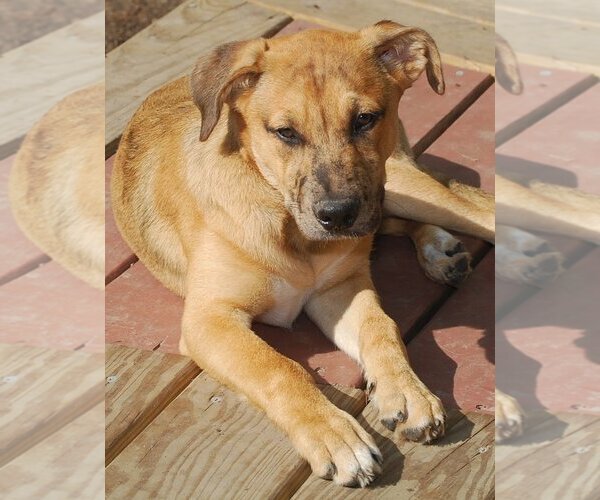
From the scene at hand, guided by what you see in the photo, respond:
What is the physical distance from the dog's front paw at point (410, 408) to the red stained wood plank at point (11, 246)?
1.35 metres

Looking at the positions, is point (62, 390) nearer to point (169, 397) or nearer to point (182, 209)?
point (169, 397)

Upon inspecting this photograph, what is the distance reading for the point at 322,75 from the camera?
4211 millimetres

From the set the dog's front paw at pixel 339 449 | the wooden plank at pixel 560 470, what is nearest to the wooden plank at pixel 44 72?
the dog's front paw at pixel 339 449

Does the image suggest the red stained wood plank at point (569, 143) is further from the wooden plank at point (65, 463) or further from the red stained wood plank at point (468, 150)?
the wooden plank at point (65, 463)

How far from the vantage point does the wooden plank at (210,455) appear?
12.6 feet

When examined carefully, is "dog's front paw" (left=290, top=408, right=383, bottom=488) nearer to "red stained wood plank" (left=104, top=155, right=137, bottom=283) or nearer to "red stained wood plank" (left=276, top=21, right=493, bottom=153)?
→ "red stained wood plank" (left=104, top=155, right=137, bottom=283)

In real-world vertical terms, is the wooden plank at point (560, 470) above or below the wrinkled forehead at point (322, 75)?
below

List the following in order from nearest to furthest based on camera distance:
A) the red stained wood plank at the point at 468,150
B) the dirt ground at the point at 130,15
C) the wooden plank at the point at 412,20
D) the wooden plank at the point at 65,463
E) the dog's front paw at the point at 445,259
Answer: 1. the wooden plank at the point at 65,463
2. the dog's front paw at the point at 445,259
3. the red stained wood plank at the point at 468,150
4. the wooden plank at the point at 412,20
5. the dirt ground at the point at 130,15

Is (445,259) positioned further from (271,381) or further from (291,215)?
(271,381)

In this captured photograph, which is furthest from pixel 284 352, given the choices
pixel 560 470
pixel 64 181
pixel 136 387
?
pixel 64 181

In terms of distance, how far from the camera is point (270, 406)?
406cm

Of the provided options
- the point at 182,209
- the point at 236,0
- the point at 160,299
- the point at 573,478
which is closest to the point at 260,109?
the point at 182,209

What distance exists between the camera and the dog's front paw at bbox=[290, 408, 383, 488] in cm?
379

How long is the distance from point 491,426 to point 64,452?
1.42 meters
